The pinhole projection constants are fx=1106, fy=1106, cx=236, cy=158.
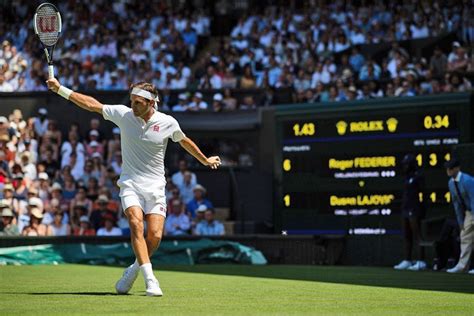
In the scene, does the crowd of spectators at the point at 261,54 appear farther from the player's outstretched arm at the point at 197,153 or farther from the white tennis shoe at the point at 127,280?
the white tennis shoe at the point at 127,280

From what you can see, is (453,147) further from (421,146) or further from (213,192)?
(213,192)

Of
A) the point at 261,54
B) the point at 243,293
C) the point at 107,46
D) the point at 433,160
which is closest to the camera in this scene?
the point at 243,293

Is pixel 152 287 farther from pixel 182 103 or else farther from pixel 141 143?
pixel 182 103

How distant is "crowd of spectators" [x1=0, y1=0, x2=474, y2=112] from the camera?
2483 cm

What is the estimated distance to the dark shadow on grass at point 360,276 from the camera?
45.9 feet

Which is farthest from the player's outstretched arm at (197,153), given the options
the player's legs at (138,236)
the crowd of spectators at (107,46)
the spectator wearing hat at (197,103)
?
the crowd of spectators at (107,46)

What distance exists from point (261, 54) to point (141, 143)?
58.7 ft

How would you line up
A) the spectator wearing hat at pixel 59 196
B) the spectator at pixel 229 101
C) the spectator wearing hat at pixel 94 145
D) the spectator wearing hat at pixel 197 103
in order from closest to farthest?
the spectator wearing hat at pixel 59 196
the spectator at pixel 229 101
the spectator wearing hat at pixel 94 145
the spectator wearing hat at pixel 197 103

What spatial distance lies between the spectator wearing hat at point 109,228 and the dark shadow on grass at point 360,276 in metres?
3.25

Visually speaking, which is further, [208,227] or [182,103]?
[182,103]

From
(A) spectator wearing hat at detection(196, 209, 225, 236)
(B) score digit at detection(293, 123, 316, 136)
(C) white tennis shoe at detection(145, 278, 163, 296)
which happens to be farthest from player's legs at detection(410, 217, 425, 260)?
(C) white tennis shoe at detection(145, 278, 163, 296)

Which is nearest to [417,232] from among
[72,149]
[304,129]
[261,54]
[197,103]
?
[304,129]

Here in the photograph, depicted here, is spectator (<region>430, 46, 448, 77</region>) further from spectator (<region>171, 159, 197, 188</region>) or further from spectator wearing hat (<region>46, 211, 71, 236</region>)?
spectator wearing hat (<region>46, 211, 71, 236</region>)

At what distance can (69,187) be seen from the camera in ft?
82.6
